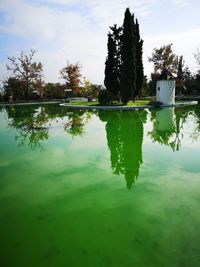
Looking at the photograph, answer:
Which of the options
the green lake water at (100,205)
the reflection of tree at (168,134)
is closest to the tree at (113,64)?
the reflection of tree at (168,134)

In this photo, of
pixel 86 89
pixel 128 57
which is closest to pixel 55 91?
pixel 86 89

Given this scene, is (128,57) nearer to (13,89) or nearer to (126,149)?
(126,149)

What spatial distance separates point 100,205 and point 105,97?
2420 centimetres

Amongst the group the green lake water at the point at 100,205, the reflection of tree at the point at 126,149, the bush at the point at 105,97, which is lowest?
the green lake water at the point at 100,205

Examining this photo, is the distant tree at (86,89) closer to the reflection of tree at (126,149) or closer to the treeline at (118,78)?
the treeline at (118,78)

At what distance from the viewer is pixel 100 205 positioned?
17.5 ft

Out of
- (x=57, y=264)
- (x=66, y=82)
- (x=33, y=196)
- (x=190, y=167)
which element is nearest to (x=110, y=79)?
(x=66, y=82)

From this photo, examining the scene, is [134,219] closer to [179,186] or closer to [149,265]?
[149,265]

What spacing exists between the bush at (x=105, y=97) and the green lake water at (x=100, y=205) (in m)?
18.5

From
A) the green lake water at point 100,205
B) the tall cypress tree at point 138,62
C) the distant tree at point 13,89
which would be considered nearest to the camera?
the green lake water at point 100,205

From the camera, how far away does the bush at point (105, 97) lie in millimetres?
28697

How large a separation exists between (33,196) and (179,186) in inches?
131

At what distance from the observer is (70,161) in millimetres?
8570

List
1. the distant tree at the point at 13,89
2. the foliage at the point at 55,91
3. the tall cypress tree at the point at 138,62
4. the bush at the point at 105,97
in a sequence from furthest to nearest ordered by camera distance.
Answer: the foliage at the point at 55,91 → the distant tree at the point at 13,89 → the tall cypress tree at the point at 138,62 → the bush at the point at 105,97
